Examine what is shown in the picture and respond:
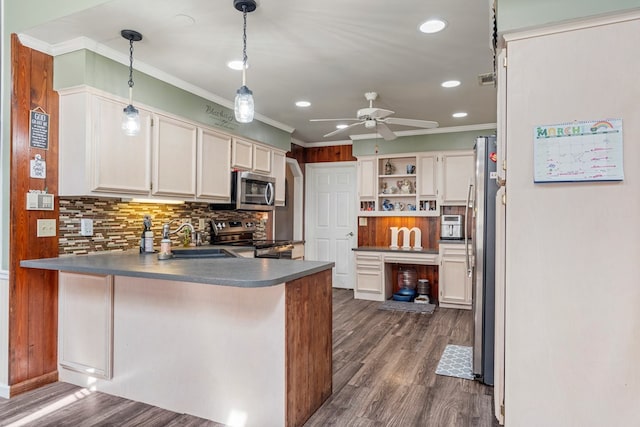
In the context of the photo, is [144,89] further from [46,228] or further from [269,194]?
[269,194]

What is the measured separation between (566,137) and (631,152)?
23cm

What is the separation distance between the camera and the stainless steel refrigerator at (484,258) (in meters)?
2.87

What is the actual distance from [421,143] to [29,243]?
474 centimetres

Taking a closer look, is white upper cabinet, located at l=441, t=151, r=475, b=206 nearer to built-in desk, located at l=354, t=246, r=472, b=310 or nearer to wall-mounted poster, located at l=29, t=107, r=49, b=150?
built-in desk, located at l=354, t=246, r=472, b=310

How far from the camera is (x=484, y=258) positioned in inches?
116

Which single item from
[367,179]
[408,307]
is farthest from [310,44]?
[408,307]

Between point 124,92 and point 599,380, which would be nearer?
point 599,380

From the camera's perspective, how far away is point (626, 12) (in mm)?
1557

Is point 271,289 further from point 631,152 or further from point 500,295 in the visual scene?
point 631,152

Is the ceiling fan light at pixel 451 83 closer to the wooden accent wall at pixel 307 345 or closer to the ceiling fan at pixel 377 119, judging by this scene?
the ceiling fan at pixel 377 119

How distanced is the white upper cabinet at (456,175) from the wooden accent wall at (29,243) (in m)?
4.57

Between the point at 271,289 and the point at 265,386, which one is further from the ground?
the point at 271,289

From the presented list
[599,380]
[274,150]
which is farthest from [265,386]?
[274,150]

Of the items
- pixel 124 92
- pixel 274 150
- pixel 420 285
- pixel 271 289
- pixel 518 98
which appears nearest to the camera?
pixel 518 98
